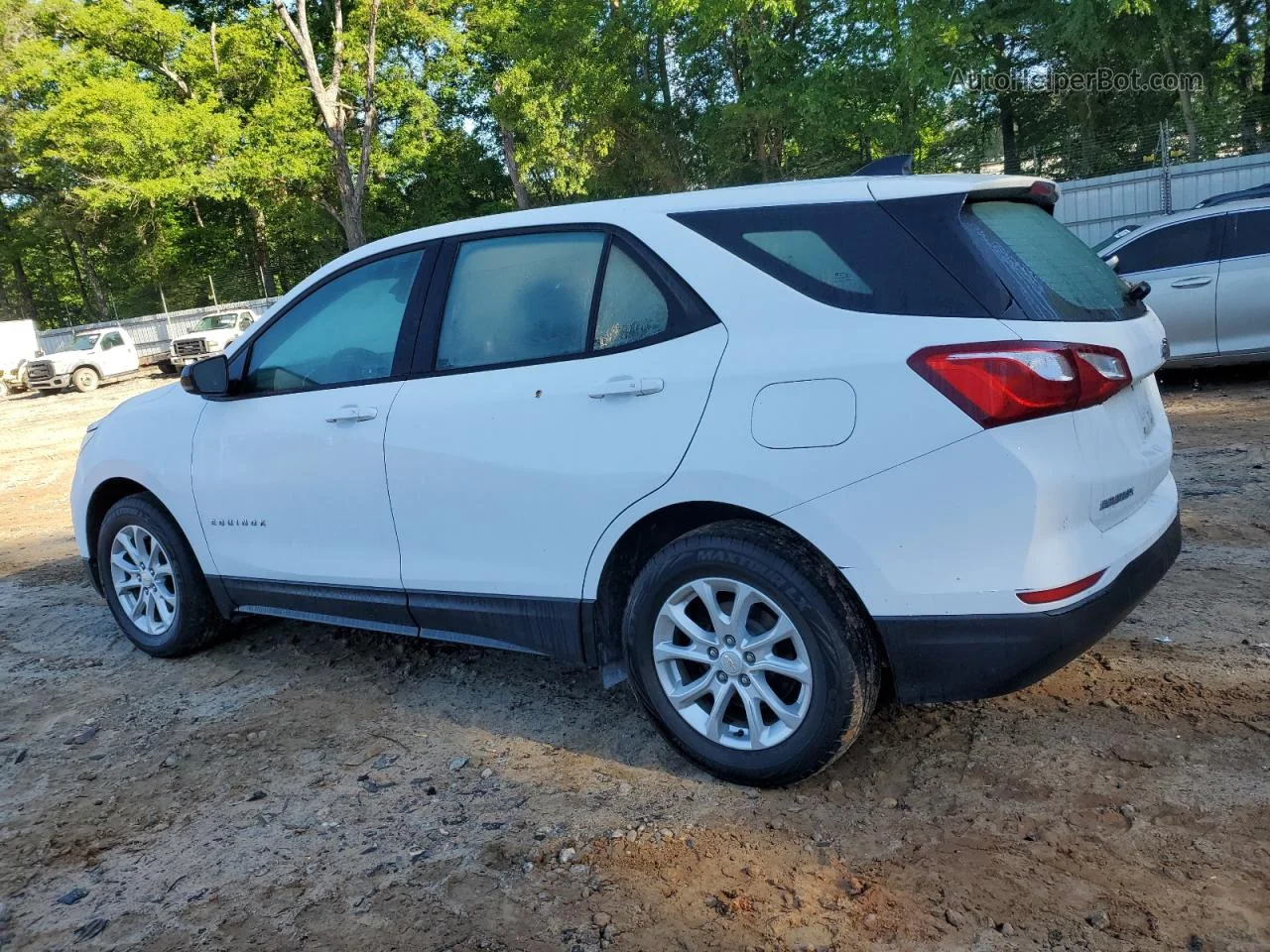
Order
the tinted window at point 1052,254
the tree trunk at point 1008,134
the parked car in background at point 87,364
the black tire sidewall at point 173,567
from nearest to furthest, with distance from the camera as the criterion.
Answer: the tinted window at point 1052,254 < the black tire sidewall at point 173,567 < the parked car in background at point 87,364 < the tree trunk at point 1008,134

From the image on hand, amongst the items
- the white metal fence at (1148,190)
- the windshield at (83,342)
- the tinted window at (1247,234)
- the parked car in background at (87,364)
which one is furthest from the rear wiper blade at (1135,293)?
the windshield at (83,342)

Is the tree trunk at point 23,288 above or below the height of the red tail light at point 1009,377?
above

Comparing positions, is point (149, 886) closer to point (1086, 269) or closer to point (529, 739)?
point (529, 739)

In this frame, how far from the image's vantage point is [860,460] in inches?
100

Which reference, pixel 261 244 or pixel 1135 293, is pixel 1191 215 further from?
pixel 261 244

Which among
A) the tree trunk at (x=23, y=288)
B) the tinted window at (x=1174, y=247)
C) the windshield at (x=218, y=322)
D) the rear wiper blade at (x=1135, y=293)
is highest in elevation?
the tree trunk at (x=23, y=288)

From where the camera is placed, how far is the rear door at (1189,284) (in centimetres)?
812

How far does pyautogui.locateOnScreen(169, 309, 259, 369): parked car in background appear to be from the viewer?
26.5m

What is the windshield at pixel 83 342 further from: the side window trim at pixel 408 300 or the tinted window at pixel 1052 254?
the tinted window at pixel 1052 254

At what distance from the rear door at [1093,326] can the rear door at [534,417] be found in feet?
2.74

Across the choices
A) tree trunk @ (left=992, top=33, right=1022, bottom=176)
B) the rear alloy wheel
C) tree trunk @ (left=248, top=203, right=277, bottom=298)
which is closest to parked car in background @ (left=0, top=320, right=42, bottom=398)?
the rear alloy wheel

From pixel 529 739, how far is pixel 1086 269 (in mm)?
2429

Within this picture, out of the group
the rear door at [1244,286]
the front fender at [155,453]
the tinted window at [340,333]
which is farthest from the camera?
the rear door at [1244,286]

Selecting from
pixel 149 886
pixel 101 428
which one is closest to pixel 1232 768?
pixel 149 886
